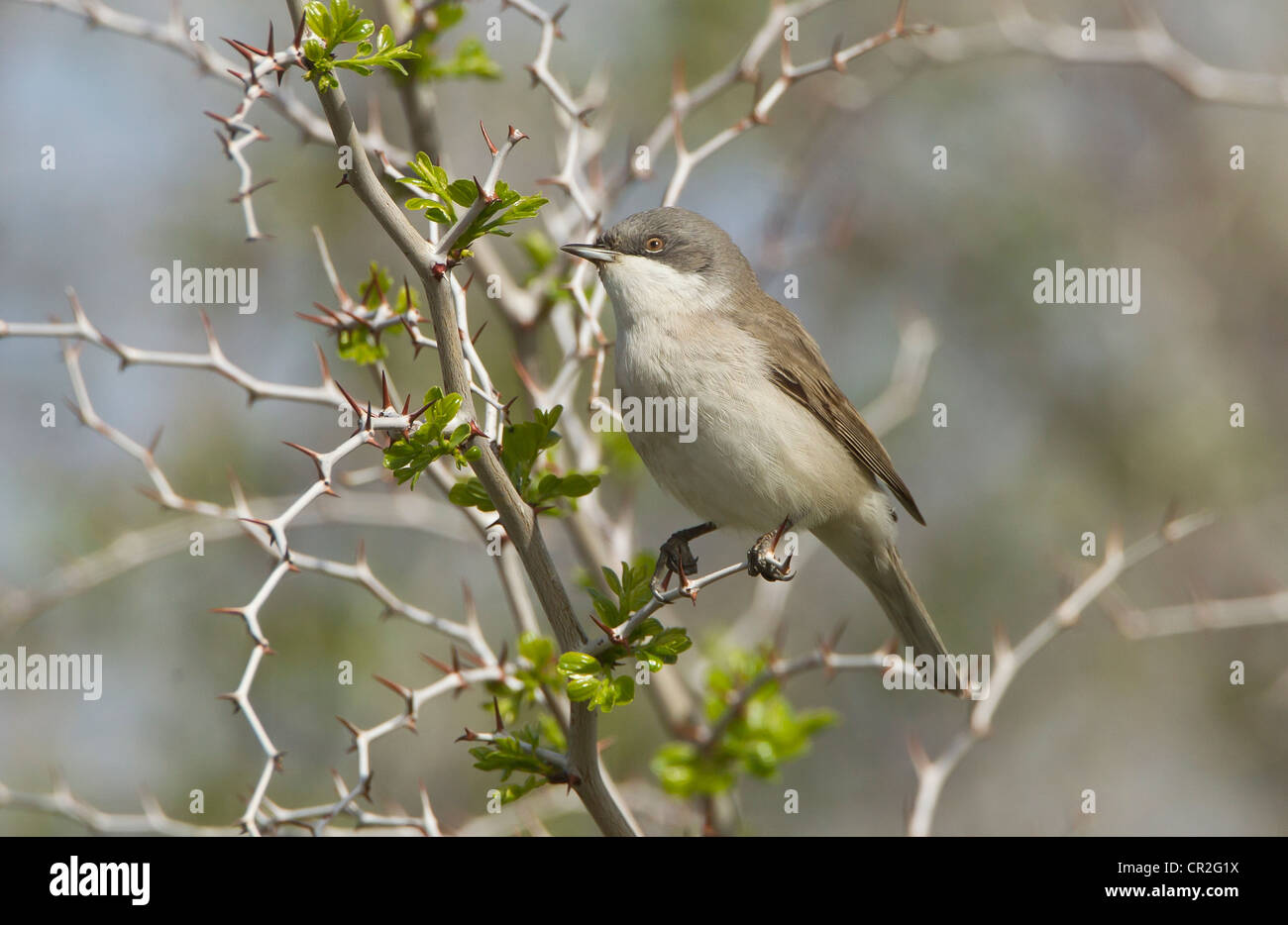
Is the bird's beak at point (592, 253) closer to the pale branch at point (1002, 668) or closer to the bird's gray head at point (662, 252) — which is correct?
the bird's gray head at point (662, 252)

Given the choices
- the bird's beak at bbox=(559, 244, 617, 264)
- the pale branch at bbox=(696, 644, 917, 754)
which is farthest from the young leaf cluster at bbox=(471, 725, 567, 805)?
the bird's beak at bbox=(559, 244, 617, 264)

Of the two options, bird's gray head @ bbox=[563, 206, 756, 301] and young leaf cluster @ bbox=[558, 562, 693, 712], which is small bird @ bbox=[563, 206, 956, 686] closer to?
bird's gray head @ bbox=[563, 206, 756, 301]

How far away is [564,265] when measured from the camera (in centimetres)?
530

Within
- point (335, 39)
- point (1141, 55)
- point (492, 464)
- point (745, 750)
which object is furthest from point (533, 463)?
point (1141, 55)

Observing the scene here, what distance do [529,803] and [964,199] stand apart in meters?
7.29

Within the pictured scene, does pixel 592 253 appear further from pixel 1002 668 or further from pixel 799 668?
pixel 1002 668

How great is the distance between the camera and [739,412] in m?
4.50

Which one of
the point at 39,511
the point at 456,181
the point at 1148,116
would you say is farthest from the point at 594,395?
the point at 1148,116

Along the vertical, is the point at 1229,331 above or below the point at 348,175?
above

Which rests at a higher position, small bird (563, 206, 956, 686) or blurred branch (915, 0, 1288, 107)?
blurred branch (915, 0, 1288, 107)

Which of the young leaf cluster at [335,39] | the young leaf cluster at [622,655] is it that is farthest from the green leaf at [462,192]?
the young leaf cluster at [622,655]

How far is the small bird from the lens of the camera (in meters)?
4.46

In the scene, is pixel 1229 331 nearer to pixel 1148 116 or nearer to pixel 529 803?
pixel 1148 116

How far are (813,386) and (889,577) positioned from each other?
97 cm
